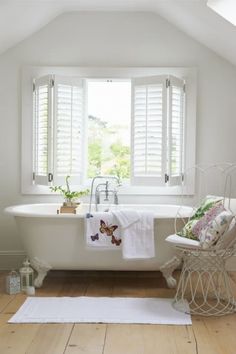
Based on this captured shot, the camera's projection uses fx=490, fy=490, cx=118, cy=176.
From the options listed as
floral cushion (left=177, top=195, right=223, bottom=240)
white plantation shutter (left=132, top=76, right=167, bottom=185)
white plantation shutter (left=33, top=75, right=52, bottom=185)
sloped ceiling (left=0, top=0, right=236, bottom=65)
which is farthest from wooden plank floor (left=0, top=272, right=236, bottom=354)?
sloped ceiling (left=0, top=0, right=236, bottom=65)

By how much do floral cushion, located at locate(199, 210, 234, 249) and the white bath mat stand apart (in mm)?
568

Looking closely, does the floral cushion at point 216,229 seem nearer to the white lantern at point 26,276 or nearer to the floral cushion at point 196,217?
the floral cushion at point 196,217

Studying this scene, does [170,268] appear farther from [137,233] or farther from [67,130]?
[67,130]

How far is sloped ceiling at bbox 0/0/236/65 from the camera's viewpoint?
4389 mm

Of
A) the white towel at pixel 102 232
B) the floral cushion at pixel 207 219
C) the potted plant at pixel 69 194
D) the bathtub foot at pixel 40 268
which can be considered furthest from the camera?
the potted plant at pixel 69 194

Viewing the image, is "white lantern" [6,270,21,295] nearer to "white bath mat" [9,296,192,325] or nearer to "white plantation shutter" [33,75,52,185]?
"white bath mat" [9,296,192,325]

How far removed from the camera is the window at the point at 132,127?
200 inches

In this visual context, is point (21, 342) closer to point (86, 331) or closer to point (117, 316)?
point (86, 331)

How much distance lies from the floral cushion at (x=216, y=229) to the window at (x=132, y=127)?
4.76 feet

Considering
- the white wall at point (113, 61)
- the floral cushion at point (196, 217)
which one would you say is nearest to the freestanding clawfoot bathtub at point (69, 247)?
the floral cushion at point (196, 217)

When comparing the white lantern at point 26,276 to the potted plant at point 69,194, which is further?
the potted plant at point 69,194

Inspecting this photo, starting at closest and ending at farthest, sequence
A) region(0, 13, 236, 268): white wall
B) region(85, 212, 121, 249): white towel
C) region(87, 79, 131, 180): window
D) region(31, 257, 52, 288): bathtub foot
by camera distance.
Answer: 1. region(85, 212, 121, 249): white towel
2. region(31, 257, 52, 288): bathtub foot
3. region(0, 13, 236, 268): white wall
4. region(87, 79, 131, 180): window

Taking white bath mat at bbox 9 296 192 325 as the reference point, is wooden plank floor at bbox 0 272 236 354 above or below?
below

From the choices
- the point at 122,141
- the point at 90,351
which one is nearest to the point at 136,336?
the point at 90,351
